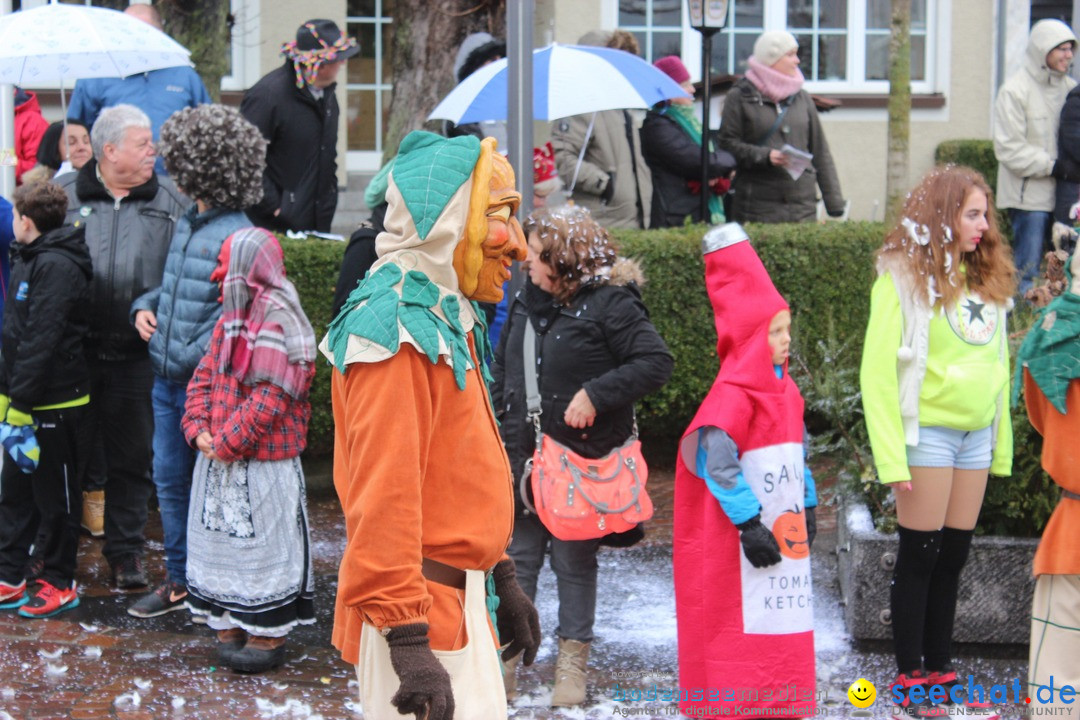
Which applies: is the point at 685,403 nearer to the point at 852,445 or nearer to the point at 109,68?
the point at 852,445

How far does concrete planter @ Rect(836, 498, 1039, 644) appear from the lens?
5.46 meters

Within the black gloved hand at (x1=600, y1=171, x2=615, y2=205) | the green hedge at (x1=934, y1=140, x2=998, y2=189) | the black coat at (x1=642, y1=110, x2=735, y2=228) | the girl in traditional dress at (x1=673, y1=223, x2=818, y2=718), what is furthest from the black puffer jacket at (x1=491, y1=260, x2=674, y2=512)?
the green hedge at (x1=934, y1=140, x2=998, y2=189)

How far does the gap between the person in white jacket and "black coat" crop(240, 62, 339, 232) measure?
482 cm

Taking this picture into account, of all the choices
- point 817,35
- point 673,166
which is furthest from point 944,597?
point 817,35

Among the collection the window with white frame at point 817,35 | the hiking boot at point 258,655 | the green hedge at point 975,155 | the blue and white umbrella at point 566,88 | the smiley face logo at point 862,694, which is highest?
the window with white frame at point 817,35

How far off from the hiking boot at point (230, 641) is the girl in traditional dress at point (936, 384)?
253cm

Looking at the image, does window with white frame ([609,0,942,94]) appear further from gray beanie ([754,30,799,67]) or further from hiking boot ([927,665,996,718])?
hiking boot ([927,665,996,718])

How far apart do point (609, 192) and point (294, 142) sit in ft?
6.56

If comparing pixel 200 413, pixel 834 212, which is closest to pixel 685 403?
pixel 834 212

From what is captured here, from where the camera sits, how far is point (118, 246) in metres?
6.23

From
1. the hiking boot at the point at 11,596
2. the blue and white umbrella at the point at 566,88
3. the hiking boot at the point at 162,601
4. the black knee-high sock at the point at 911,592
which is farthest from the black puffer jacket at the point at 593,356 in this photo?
the hiking boot at the point at 11,596

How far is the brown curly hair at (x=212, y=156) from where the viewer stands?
5566 millimetres

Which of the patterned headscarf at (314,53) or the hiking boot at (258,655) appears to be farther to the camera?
the patterned headscarf at (314,53)

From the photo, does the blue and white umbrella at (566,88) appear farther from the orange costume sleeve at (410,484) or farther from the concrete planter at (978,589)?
the orange costume sleeve at (410,484)
